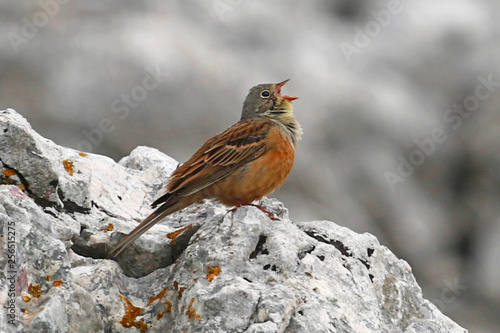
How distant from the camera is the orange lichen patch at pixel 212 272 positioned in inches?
177

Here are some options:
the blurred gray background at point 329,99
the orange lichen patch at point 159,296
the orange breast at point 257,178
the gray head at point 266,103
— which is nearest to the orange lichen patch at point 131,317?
the orange lichen patch at point 159,296

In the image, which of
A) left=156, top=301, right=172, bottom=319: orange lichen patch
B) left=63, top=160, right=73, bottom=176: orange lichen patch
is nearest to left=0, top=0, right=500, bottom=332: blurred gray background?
left=63, top=160, right=73, bottom=176: orange lichen patch

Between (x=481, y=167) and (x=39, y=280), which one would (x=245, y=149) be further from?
(x=481, y=167)

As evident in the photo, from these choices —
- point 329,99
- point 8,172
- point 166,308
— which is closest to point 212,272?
point 166,308

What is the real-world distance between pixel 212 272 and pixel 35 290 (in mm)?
1069

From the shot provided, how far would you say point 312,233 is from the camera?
5379 millimetres

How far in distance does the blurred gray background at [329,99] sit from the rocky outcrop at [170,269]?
5.78 meters

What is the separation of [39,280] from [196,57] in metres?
9.02

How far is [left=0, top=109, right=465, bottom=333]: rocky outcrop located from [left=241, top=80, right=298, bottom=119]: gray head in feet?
4.89

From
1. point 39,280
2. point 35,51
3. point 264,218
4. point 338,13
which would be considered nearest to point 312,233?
point 264,218

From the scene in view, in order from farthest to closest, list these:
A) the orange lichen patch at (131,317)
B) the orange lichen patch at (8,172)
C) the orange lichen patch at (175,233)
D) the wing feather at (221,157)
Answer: the wing feather at (221,157), the orange lichen patch at (175,233), the orange lichen patch at (8,172), the orange lichen patch at (131,317)

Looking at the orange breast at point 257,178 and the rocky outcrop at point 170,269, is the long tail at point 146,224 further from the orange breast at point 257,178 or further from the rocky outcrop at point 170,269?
the orange breast at point 257,178

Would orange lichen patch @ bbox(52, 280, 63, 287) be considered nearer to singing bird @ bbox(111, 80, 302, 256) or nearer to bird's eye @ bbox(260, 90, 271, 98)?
singing bird @ bbox(111, 80, 302, 256)

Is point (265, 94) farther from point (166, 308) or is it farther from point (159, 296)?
point (166, 308)
